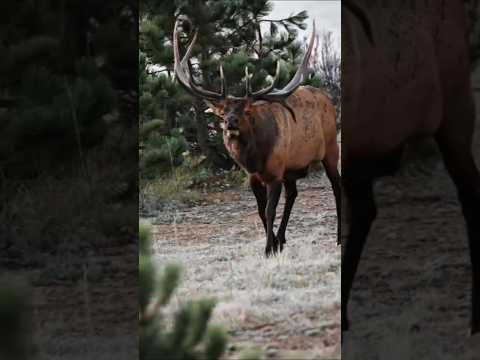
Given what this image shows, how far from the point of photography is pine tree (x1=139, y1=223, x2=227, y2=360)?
260 cm

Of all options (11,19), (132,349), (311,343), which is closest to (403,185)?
(311,343)

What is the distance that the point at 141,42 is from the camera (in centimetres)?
277

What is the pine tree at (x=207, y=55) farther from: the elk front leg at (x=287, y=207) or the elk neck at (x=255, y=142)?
the elk front leg at (x=287, y=207)

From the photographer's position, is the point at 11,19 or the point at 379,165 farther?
the point at 11,19

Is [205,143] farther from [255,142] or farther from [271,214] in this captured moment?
[271,214]

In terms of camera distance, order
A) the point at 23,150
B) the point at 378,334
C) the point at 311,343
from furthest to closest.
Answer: the point at 23,150 < the point at 378,334 < the point at 311,343

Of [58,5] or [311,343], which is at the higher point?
[58,5]

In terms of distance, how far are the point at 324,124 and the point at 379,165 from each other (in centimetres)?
40

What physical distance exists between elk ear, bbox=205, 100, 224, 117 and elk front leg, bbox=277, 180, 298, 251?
363mm

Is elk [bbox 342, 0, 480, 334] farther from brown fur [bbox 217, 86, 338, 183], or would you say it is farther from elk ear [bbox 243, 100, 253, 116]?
elk ear [bbox 243, 100, 253, 116]

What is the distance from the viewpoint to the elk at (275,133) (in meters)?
2.81

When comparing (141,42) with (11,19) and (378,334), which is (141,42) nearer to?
(11,19)

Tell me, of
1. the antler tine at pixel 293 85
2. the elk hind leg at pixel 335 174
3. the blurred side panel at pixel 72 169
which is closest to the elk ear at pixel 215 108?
the antler tine at pixel 293 85

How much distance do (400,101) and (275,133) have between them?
1.74ft
